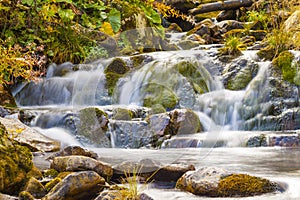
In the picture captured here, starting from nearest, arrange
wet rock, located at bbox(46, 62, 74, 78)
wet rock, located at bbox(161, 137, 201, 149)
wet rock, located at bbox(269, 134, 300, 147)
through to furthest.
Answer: wet rock, located at bbox(161, 137, 201, 149), wet rock, located at bbox(269, 134, 300, 147), wet rock, located at bbox(46, 62, 74, 78)

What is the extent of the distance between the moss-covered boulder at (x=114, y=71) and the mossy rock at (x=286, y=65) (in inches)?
261

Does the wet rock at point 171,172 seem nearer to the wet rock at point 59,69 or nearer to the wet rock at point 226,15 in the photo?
the wet rock at point 59,69

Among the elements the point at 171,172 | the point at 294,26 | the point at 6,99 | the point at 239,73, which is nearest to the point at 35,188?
the point at 171,172

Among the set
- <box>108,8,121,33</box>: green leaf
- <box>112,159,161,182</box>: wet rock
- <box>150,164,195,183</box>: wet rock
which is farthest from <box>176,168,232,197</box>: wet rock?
<box>108,8,121,33</box>: green leaf

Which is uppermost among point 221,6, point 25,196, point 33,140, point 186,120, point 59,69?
point 221,6

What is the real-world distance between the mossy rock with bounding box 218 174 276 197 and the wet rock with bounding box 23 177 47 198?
1.42 meters

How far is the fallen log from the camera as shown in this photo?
16203mm

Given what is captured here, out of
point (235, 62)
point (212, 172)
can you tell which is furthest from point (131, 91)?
point (235, 62)

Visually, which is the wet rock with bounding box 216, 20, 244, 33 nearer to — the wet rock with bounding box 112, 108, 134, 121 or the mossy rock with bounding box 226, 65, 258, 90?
the mossy rock with bounding box 226, 65, 258, 90

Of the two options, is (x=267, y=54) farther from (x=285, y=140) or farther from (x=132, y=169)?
(x=132, y=169)

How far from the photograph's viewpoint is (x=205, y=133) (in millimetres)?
2314

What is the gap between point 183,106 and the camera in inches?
89.1

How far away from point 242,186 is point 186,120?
1234 millimetres

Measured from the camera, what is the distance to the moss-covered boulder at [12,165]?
2.78 metres
